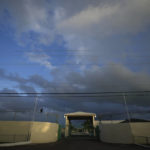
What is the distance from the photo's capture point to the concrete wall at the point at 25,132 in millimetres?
17391

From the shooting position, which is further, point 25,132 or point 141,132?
point 25,132

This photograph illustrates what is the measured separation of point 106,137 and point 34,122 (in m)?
12.6

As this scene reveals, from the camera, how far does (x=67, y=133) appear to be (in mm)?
26578

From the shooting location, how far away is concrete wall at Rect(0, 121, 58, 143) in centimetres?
1739

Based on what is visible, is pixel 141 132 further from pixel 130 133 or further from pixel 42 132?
pixel 42 132

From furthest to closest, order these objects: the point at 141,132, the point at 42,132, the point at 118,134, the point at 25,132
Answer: the point at 42,132 → the point at 25,132 → the point at 118,134 → the point at 141,132

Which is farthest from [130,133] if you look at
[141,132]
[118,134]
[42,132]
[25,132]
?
[25,132]

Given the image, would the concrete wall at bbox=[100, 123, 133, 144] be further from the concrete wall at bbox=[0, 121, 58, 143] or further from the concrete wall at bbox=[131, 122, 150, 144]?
the concrete wall at bbox=[0, 121, 58, 143]

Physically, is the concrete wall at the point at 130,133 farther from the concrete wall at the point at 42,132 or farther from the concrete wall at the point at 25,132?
the concrete wall at the point at 25,132

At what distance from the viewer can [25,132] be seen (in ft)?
58.0

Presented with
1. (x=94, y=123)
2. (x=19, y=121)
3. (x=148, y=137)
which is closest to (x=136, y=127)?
(x=148, y=137)

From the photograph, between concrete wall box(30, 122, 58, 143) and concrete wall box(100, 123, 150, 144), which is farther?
concrete wall box(30, 122, 58, 143)

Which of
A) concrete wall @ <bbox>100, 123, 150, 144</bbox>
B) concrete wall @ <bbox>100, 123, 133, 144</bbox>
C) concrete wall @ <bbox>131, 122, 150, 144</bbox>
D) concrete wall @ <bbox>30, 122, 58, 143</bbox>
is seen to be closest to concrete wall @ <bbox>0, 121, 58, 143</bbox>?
concrete wall @ <bbox>30, 122, 58, 143</bbox>

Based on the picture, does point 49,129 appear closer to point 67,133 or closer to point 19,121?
point 19,121
